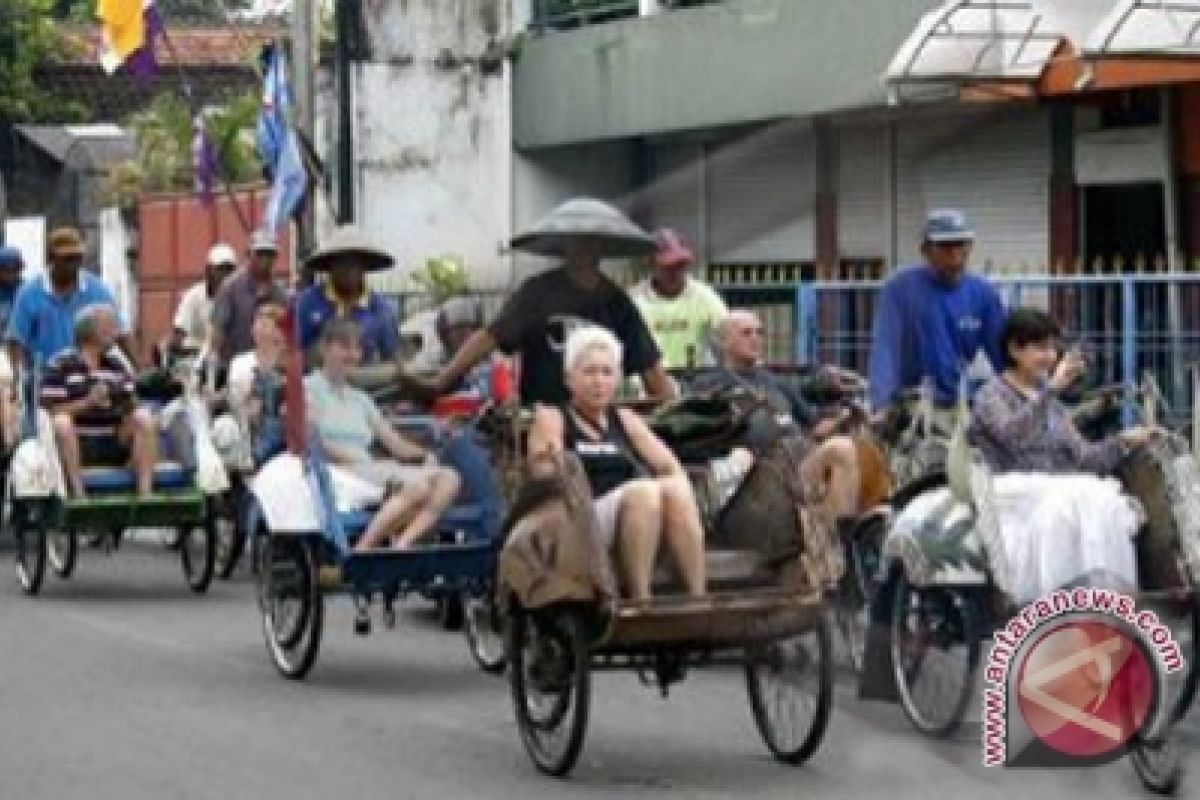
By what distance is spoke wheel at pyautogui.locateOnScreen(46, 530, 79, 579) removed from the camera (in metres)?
16.2

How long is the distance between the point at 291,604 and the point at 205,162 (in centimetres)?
1598

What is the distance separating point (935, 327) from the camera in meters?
12.1

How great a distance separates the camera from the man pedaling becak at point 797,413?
12.6 metres

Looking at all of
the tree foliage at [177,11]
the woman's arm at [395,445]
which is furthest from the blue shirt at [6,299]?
the tree foliage at [177,11]

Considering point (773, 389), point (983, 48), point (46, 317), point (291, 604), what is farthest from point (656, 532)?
point (983, 48)

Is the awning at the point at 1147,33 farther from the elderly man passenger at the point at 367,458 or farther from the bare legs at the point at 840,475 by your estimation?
the elderly man passenger at the point at 367,458

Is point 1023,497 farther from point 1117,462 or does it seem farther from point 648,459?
point 648,459

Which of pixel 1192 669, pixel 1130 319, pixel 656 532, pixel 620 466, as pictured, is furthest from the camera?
pixel 1130 319

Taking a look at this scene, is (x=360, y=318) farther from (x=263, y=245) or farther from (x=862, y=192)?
(x=862, y=192)

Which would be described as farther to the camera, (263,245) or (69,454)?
(263,245)

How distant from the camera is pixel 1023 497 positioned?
9.98 m

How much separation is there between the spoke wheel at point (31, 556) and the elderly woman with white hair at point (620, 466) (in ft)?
19.5

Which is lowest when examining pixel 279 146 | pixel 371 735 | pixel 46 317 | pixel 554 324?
Answer: pixel 371 735

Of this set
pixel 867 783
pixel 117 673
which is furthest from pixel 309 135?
pixel 867 783
